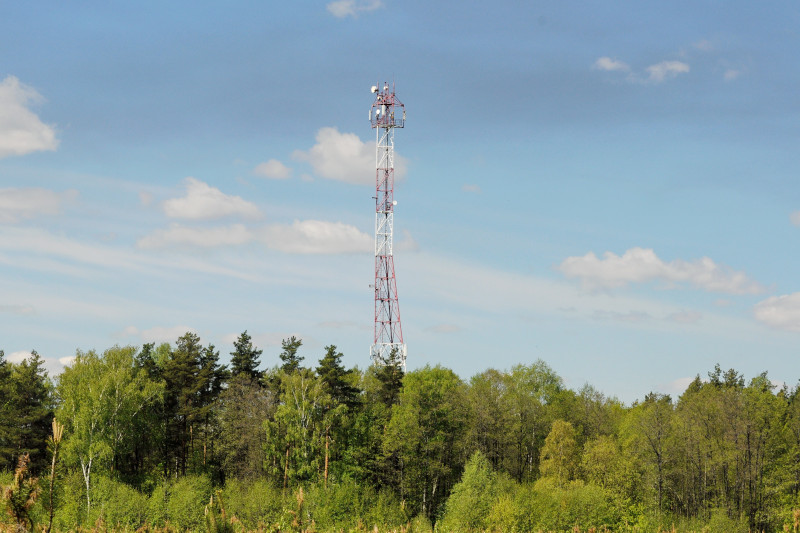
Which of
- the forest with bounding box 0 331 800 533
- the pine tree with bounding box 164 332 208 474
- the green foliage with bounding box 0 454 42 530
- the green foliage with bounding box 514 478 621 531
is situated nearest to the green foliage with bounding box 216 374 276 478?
the forest with bounding box 0 331 800 533

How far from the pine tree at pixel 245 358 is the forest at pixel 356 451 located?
150mm

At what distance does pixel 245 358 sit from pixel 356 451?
17.0 m

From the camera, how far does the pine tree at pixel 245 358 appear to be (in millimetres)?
79625

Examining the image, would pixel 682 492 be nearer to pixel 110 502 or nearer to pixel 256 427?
pixel 256 427

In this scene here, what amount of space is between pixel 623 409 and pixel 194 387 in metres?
68.8

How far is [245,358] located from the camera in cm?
8006

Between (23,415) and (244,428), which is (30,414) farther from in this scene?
(244,428)

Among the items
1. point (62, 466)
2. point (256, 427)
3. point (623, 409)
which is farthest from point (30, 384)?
point (623, 409)

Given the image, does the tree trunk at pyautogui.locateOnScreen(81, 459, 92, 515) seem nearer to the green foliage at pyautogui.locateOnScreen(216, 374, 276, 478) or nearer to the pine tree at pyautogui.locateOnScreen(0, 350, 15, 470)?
the pine tree at pyautogui.locateOnScreen(0, 350, 15, 470)

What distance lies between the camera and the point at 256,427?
70688 millimetres

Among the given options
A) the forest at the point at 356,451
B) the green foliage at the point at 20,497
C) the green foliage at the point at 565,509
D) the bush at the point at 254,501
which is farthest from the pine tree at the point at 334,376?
the green foliage at the point at 20,497

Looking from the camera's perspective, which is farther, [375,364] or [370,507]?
[375,364]

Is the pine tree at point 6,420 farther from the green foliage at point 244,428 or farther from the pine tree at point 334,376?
the pine tree at point 334,376

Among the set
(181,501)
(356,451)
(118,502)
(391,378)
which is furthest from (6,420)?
(391,378)
